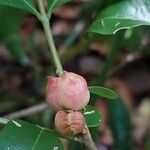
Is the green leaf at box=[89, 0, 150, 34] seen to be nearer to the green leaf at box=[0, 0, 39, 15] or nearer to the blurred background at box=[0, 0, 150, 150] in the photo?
the green leaf at box=[0, 0, 39, 15]

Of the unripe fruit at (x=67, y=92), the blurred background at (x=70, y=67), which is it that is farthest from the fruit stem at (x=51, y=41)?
the blurred background at (x=70, y=67)

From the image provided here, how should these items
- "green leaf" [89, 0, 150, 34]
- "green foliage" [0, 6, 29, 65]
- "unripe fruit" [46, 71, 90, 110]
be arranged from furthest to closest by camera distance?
"green foliage" [0, 6, 29, 65]
"green leaf" [89, 0, 150, 34]
"unripe fruit" [46, 71, 90, 110]

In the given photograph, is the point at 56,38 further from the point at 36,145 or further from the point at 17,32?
the point at 36,145

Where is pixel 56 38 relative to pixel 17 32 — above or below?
above

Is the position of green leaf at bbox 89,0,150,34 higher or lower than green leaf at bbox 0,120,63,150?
higher

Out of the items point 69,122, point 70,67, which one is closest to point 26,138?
point 69,122

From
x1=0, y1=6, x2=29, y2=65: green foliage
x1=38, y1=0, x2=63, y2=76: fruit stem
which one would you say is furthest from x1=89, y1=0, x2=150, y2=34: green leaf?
x1=0, y1=6, x2=29, y2=65: green foliage

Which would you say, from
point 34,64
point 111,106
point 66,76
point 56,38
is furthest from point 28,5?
point 56,38
